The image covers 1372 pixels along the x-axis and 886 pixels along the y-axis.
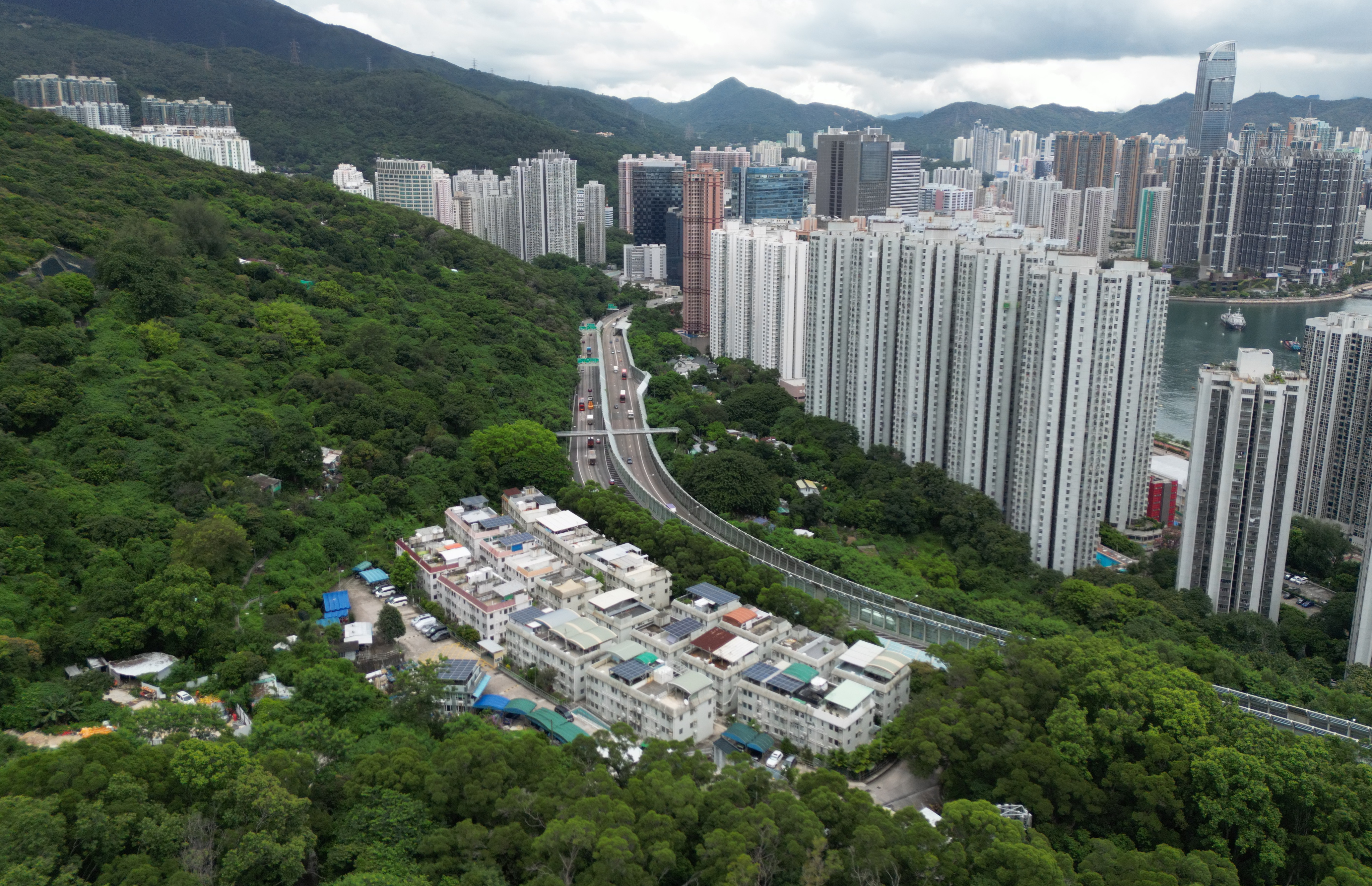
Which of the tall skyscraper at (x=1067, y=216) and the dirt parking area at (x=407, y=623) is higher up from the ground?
the tall skyscraper at (x=1067, y=216)

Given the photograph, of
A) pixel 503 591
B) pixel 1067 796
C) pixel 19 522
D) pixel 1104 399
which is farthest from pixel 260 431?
pixel 1104 399

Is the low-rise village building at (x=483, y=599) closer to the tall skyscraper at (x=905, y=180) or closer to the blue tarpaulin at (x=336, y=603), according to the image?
the blue tarpaulin at (x=336, y=603)

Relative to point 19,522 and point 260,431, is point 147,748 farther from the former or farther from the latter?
point 260,431

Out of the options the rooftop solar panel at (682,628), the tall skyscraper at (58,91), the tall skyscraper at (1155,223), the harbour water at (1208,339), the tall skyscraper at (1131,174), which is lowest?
the rooftop solar panel at (682,628)

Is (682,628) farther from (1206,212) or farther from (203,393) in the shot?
(1206,212)

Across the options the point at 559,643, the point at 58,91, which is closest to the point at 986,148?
the point at 58,91

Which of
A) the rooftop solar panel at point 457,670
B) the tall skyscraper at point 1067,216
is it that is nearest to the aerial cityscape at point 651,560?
the rooftop solar panel at point 457,670
